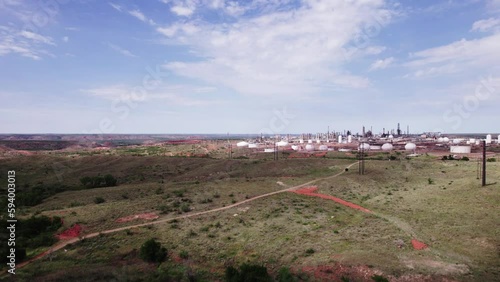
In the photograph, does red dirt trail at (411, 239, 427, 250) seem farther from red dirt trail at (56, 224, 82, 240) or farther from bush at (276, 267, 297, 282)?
red dirt trail at (56, 224, 82, 240)

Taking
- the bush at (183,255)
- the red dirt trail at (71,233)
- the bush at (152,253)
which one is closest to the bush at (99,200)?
the red dirt trail at (71,233)

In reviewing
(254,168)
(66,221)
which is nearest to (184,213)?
(66,221)

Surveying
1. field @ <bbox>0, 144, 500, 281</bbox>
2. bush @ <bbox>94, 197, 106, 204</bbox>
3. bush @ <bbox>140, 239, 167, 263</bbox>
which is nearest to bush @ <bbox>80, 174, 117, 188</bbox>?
field @ <bbox>0, 144, 500, 281</bbox>

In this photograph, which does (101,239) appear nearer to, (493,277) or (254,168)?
(493,277)

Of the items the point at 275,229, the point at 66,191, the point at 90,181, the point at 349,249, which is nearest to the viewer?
the point at 349,249

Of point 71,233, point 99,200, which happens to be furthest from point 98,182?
point 71,233

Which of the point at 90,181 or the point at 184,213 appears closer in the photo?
the point at 184,213

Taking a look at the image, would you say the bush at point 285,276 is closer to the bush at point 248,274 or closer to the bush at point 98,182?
the bush at point 248,274
